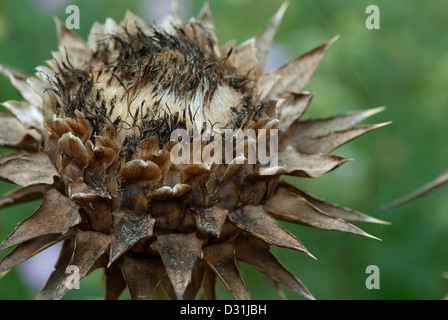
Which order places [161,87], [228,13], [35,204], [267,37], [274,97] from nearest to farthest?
[161,87] → [274,97] → [267,37] → [35,204] → [228,13]

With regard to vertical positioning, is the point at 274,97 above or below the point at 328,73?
below

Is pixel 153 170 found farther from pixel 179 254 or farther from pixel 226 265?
pixel 226 265

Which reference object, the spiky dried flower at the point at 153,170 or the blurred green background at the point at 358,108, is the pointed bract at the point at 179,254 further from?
the blurred green background at the point at 358,108

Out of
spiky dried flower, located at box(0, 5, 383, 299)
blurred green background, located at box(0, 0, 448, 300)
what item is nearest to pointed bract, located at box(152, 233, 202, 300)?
spiky dried flower, located at box(0, 5, 383, 299)

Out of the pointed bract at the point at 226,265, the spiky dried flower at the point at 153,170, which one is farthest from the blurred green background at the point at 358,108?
the pointed bract at the point at 226,265

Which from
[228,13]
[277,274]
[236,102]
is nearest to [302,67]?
[236,102]
